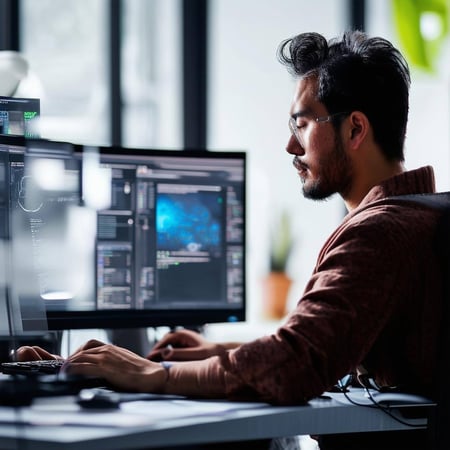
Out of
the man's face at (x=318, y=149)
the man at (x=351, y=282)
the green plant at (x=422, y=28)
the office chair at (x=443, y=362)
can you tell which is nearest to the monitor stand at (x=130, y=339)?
the man at (x=351, y=282)

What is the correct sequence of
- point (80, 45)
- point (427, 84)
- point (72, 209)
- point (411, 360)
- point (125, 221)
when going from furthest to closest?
1. point (427, 84)
2. point (80, 45)
3. point (125, 221)
4. point (72, 209)
5. point (411, 360)

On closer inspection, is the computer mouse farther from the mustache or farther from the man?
the mustache

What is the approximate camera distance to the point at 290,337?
1.38 meters

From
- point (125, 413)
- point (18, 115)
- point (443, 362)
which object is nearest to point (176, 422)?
point (125, 413)

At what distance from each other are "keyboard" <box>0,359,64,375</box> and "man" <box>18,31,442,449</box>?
6 cm

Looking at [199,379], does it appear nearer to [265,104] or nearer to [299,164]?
[299,164]

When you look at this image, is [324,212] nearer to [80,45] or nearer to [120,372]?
[80,45]

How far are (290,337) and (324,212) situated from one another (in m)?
3.93

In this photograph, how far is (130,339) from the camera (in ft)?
7.34

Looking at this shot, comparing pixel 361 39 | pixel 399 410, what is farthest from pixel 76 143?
pixel 399 410

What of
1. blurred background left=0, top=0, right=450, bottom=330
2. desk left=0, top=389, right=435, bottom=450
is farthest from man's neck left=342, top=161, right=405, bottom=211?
blurred background left=0, top=0, right=450, bottom=330

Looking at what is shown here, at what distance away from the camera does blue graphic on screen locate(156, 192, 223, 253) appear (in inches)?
84.2

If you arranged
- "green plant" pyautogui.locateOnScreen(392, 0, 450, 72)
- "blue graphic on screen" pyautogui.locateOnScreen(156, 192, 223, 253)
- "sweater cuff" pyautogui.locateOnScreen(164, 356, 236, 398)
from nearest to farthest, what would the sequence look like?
"sweater cuff" pyautogui.locateOnScreen(164, 356, 236, 398) → "blue graphic on screen" pyautogui.locateOnScreen(156, 192, 223, 253) → "green plant" pyautogui.locateOnScreen(392, 0, 450, 72)

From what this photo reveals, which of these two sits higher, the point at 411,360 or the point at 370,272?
the point at 370,272
